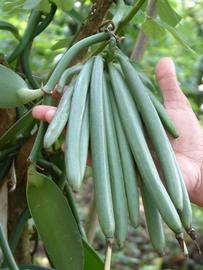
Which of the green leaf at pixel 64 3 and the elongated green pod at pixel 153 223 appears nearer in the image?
the elongated green pod at pixel 153 223

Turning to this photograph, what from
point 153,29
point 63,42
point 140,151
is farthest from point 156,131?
point 63,42

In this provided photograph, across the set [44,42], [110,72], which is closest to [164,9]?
[110,72]

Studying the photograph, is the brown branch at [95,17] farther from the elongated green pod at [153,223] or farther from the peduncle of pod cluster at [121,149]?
the elongated green pod at [153,223]

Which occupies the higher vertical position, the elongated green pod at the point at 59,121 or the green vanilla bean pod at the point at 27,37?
the green vanilla bean pod at the point at 27,37

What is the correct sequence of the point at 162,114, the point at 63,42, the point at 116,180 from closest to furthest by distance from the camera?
Result: the point at 116,180 → the point at 162,114 → the point at 63,42

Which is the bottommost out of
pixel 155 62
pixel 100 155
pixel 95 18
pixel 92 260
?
pixel 155 62

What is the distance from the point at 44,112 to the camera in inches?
28.0

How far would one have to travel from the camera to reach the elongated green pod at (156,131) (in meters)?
0.63

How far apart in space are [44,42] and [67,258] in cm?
131

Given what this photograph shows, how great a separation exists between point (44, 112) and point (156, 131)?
0.52 feet

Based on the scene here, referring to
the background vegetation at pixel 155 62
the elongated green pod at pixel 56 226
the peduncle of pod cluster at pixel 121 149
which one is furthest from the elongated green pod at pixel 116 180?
the background vegetation at pixel 155 62

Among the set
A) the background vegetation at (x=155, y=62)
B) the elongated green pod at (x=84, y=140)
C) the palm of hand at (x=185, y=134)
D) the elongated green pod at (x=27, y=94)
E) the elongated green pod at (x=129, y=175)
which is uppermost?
the elongated green pod at (x=27, y=94)

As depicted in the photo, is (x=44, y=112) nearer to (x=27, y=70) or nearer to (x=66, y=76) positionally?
(x=66, y=76)

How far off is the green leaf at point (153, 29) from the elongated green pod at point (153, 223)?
0.44 metres
